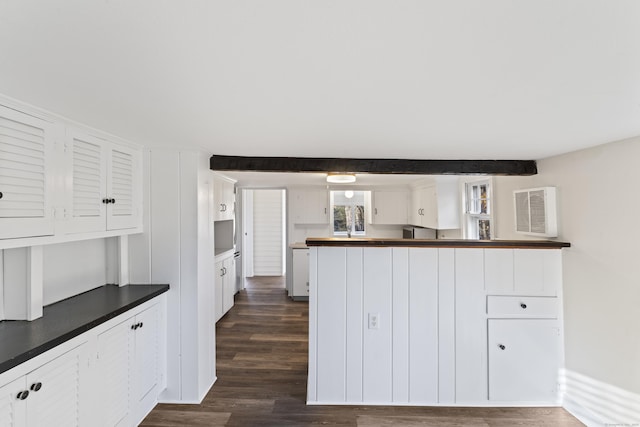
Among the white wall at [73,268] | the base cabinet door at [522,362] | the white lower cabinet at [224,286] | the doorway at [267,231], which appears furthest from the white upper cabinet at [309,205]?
the base cabinet door at [522,362]

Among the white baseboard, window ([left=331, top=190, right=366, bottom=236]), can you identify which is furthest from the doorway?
the white baseboard

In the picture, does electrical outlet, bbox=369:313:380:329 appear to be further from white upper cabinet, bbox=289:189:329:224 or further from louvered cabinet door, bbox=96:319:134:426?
white upper cabinet, bbox=289:189:329:224

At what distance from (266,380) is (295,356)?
1.76ft

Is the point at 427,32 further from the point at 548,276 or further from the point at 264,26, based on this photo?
the point at 548,276

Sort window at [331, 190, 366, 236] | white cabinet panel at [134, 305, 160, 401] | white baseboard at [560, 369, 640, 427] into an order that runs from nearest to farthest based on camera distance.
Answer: white baseboard at [560, 369, 640, 427], white cabinet panel at [134, 305, 160, 401], window at [331, 190, 366, 236]

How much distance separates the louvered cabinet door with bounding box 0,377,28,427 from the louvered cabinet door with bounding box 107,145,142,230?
42.9 inches

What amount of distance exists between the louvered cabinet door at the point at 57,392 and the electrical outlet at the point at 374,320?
6.50 ft

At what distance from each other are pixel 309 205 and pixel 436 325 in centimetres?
339

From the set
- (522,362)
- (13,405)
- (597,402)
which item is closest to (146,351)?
(13,405)

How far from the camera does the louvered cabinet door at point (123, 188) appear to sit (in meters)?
2.25

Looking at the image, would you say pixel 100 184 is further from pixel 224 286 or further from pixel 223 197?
pixel 224 286

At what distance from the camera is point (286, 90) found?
130cm

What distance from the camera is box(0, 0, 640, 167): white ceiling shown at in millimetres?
810

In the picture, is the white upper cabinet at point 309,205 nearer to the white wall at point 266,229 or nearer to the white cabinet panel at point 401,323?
the white wall at point 266,229
